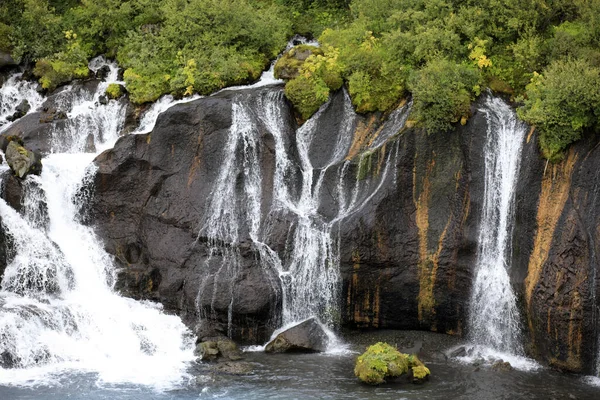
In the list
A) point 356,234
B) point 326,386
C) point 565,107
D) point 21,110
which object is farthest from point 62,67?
point 565,107

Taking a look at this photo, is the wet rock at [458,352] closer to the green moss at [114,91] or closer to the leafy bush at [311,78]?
the leafy bush at [311,78]

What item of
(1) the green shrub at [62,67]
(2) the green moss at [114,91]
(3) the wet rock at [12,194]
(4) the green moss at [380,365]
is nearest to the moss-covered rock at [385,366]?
(4) the green moss at [380,365]

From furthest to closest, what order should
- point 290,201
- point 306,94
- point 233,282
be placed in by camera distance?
point 306,94, point 290,201, point 233,282

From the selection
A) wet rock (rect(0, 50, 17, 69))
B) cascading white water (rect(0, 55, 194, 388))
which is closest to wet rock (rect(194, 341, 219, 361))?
cascading white water (rect(0, 55, 194, 388))

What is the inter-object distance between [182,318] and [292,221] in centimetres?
427

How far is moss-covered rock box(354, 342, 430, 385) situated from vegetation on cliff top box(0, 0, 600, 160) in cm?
654

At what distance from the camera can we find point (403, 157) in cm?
2127

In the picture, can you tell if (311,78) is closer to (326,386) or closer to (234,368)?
(234,368)

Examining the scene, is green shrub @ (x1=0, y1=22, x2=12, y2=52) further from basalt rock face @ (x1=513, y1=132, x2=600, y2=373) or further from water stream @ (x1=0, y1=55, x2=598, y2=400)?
basalt rock face @ (x1=513, y1=132, x2=600, y2=373)

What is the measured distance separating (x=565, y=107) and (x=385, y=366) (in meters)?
8.19

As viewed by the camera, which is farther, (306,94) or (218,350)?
(306,94)

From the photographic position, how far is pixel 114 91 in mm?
26422

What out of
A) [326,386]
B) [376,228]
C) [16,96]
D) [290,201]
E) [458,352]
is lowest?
[326,386]

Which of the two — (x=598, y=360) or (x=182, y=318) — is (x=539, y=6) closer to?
(x=598, y=360)
